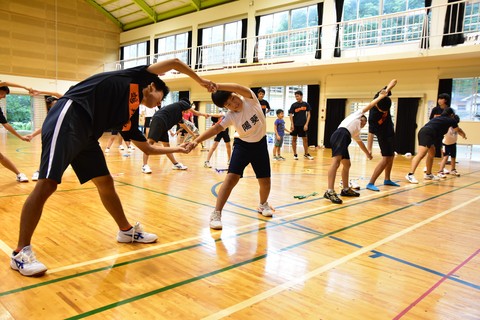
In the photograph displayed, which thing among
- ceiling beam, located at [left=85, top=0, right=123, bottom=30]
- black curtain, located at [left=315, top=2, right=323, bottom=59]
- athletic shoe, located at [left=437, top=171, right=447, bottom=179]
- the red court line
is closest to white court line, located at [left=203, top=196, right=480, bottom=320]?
the red court line

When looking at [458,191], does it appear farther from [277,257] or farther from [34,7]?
[34,7]

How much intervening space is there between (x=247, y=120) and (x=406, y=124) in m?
12.3

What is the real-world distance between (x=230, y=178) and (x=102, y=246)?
137cm

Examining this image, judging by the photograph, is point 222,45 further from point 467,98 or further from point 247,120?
point 247,120

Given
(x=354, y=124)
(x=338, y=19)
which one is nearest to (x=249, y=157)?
(x=354, y=124)

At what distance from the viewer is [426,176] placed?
24.9ft

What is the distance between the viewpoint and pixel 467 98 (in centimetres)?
1310

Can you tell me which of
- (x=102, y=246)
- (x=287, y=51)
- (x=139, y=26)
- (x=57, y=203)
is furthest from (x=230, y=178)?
(x=139, y=26)

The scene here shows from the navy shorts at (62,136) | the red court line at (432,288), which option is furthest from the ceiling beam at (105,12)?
the red court line at (432,288)

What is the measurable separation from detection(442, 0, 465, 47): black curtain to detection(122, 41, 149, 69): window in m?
17.4

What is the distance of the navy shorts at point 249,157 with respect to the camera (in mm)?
3803

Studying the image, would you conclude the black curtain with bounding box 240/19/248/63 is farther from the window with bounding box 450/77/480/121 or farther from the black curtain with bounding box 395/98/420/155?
the window with bounding box 450/77/480/121

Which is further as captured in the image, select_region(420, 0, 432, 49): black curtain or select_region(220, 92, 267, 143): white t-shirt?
select_region(420, 0, 432, 49): black curtain

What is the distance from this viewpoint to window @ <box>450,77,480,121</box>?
1293 cm
